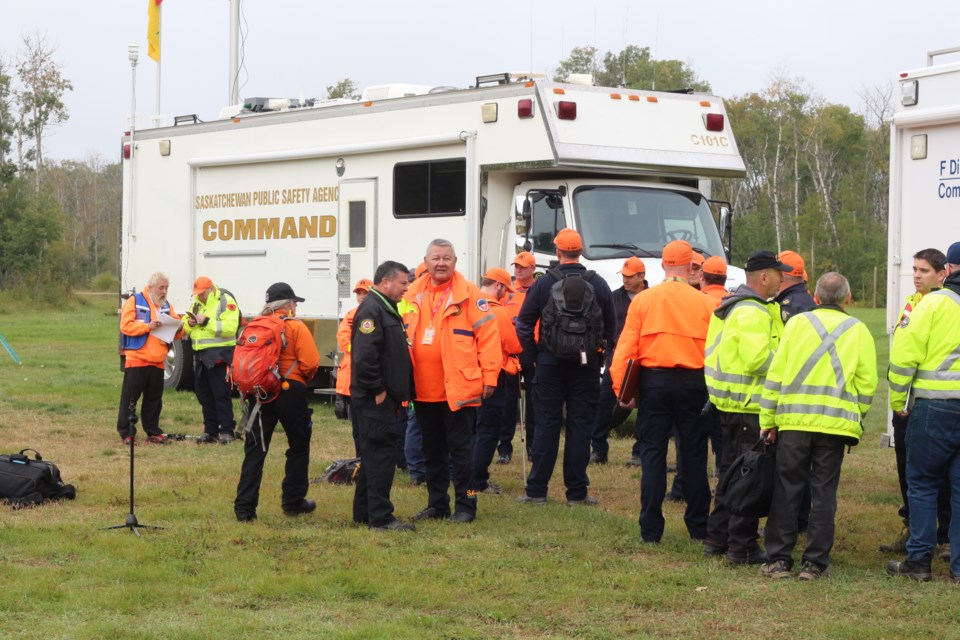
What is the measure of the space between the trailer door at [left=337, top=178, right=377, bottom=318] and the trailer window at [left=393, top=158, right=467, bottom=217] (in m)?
0.43

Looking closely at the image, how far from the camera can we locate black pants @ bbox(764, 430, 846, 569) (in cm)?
717

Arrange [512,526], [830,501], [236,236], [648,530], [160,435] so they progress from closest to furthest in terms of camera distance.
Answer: [830,501] → [648,530] → [512,526] → [160,435] → [236,236]

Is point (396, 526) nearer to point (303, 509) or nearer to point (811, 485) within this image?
point (303, 509)

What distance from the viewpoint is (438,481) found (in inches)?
357

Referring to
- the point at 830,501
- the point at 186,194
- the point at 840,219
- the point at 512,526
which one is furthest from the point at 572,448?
the point at 840,219

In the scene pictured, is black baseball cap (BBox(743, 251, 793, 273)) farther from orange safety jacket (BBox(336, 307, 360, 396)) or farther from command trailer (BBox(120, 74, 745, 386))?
command trailer (BBox(120, 74, 745, 386))

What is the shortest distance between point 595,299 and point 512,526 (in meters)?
1.84

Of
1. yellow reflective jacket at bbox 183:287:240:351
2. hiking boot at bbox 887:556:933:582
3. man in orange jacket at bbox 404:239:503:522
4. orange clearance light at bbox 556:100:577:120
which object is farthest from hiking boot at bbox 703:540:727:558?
yellow reflective jacket at bbox 183:287:240:351

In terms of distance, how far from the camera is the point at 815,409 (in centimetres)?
707

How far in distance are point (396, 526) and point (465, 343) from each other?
4.29 feet

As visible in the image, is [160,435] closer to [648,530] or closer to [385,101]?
[385,101]

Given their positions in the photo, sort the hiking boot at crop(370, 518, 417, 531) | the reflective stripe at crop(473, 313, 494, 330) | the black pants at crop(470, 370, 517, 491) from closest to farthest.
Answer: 1. the hiking boot at crop(370, 518, 417, 531)
2. the reflective stripe at crop(473, 313, 494, 330)
3. the black pants at crop(470, 370, 517, 491)

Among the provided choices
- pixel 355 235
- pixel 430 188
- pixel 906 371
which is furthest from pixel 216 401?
pixel 906 371

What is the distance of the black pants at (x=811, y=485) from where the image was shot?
717cm
